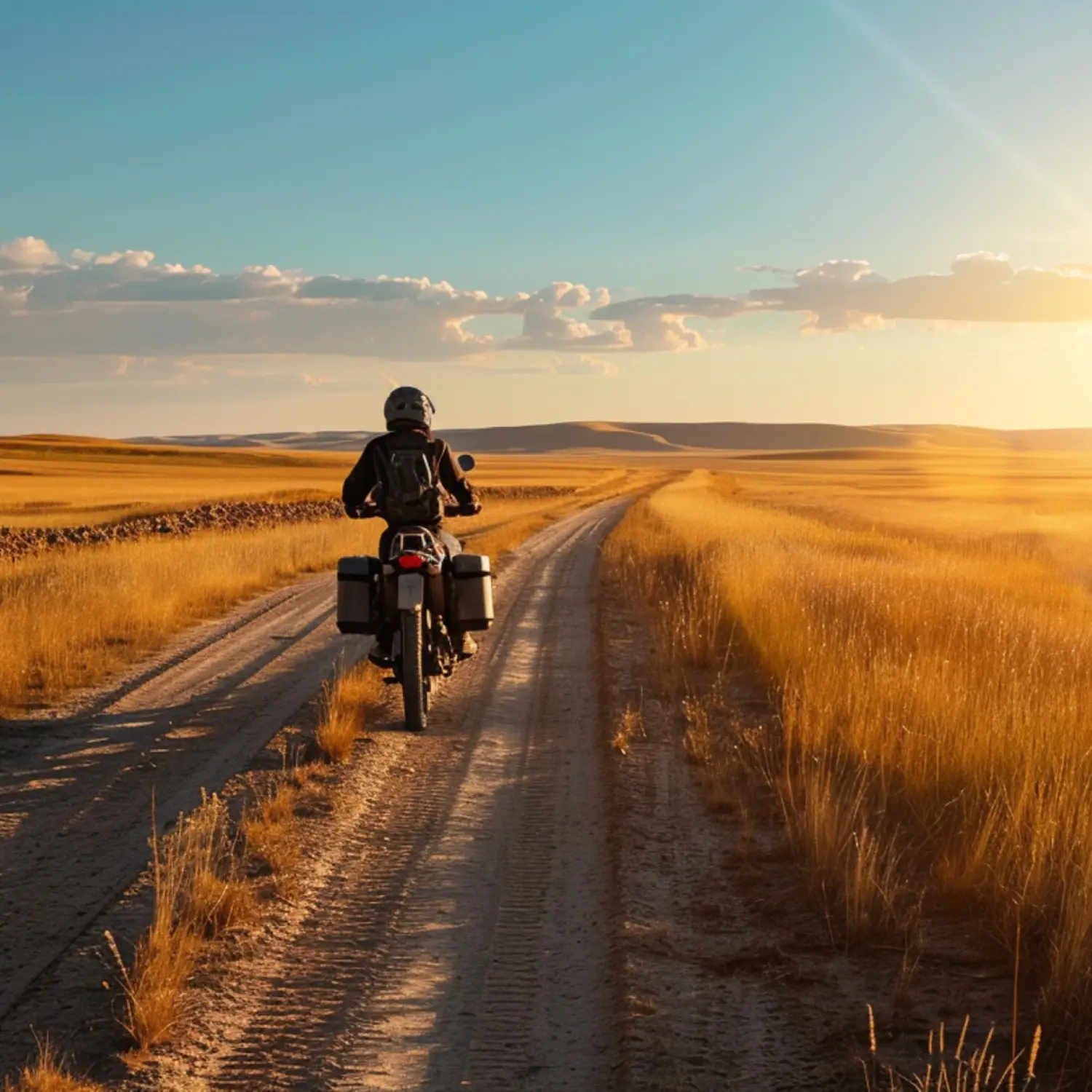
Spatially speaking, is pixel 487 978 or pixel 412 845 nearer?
pixel 487 978

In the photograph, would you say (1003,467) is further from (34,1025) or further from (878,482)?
(34,1025)

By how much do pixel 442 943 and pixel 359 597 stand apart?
4.42 metres

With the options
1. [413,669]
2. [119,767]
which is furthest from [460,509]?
[119,767]

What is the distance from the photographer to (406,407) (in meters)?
9.37

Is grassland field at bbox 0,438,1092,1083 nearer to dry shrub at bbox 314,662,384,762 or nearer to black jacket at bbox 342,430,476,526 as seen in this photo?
dry shrub at bbox 314,662,384,762

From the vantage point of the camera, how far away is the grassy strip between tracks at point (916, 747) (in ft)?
16.1

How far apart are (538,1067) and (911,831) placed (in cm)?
313

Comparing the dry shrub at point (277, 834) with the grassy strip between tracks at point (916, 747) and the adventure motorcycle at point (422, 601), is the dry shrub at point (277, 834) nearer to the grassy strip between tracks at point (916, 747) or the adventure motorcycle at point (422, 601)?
the adventure motorcycle at point (422, 601)

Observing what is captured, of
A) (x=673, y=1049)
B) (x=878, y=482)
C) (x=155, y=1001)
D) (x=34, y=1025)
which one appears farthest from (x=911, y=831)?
(x=878, y=482)

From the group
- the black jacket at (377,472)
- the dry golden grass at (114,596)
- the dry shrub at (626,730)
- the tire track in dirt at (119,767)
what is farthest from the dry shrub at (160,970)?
the dry golden grass at (114,596)

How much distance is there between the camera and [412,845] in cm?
630

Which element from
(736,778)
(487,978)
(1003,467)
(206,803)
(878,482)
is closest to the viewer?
(487,978)

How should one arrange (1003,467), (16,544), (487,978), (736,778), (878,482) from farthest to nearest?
1. (1003,467)
2. (878,482)
3. (16,544)
4. (736,778)
5. (487,978)

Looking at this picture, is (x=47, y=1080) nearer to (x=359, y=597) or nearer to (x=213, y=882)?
(x=213, y=882)
